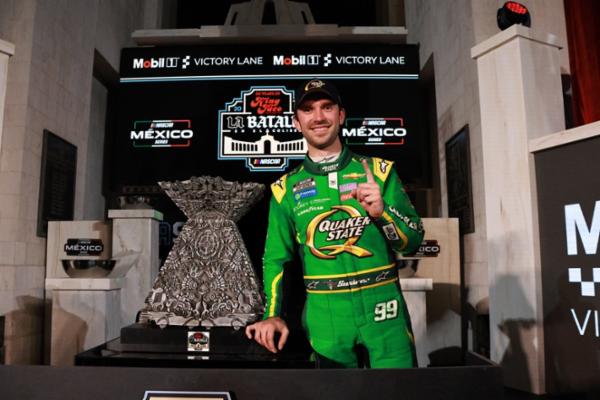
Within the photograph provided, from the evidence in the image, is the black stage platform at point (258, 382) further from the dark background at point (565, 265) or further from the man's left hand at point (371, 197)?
the dark background at point (565, 265)

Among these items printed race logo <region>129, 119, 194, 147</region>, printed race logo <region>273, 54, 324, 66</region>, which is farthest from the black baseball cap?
printed race logo <region>273, 54, 324, 66</region>

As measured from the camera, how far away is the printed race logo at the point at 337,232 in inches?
43.3

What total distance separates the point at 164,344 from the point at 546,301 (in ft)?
4.75

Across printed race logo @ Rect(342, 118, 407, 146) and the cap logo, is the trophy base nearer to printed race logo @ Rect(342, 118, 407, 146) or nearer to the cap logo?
the cap logo

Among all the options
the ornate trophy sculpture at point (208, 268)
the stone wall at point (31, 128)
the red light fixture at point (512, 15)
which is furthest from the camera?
the stone wall at point (31, 128)

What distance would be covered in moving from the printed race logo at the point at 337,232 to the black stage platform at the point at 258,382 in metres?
0.50

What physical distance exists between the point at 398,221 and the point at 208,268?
2.33ft

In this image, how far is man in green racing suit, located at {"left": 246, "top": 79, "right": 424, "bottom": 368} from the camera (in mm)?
1075

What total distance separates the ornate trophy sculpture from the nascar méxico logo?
2158 mm

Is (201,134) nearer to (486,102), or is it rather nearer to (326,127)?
(486,102)

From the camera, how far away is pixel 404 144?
3.70 m

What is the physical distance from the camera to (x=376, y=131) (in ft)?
12.2

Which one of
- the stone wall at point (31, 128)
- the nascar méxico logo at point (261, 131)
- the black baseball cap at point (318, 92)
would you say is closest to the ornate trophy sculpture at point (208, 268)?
the black baseball cap at point (318, 92)

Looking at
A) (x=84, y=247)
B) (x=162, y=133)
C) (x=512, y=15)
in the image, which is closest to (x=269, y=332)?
(x=512, y=15)
